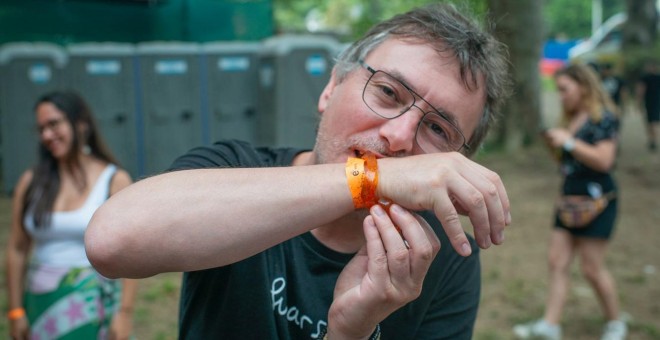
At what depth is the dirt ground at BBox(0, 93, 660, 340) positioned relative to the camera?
5.48 m

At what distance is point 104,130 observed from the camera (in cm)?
923

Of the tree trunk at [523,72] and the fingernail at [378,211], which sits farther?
the tree trunk at [523,72]

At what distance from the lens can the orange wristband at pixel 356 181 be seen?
144 cm

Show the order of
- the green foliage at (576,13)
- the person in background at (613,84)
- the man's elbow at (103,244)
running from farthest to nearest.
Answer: the green foliage at (576,13) → the person in background at (613,84) → the man's elbow at (103,244)

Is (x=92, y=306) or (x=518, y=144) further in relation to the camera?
(x=518, y=144)

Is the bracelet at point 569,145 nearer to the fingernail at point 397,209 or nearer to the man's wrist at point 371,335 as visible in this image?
the man's wrist at point 371,335

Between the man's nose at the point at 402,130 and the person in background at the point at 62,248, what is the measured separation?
2108 mm

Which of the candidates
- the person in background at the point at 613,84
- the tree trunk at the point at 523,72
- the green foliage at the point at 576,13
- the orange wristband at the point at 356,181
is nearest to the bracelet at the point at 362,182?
the orange wristband at the point at 356,181

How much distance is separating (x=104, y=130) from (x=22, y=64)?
4.60 ft

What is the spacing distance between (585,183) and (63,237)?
3622 millimetres

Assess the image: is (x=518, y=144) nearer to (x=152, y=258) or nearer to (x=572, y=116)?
(x=572, y=116)

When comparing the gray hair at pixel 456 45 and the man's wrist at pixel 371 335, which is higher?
the gray hair at pixel 456 45

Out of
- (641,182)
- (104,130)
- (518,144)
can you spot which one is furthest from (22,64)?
(641,182)

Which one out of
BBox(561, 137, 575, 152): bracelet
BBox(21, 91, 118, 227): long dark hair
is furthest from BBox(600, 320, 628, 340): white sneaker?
BBox(21, 91, 118, 227): long dark hair
